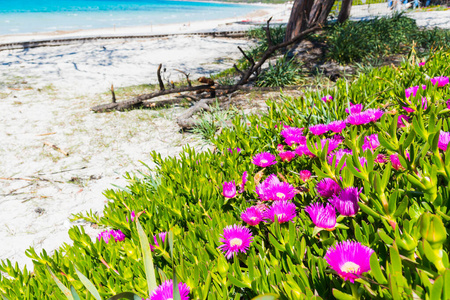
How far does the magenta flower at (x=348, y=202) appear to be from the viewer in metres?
Result: 0.84

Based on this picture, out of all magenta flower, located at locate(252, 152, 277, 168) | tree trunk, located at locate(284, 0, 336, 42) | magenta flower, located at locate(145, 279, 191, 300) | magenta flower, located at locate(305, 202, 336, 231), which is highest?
tree trunk, located at locate(284, 0, 336, 42)

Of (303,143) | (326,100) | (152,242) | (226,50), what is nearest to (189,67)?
(226,50)

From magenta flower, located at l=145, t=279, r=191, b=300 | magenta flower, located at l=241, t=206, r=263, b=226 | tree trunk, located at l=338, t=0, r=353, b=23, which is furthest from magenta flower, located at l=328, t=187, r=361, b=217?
tree trunk, located at l=338, t=0, r=353, b=23

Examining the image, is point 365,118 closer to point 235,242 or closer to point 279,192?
point 279,192

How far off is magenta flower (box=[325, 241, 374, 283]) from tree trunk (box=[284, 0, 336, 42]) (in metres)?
7.14

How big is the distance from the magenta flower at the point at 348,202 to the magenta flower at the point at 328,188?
0.09 m

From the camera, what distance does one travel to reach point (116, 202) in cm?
149

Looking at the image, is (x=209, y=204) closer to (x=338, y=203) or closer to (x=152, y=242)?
(x=152, y=242)

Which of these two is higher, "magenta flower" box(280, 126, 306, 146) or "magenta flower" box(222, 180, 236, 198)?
"magenta flower" box(280, 126, 306, 146)

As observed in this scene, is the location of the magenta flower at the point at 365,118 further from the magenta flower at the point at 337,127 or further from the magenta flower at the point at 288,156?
the magenta flower at the point at 288,156

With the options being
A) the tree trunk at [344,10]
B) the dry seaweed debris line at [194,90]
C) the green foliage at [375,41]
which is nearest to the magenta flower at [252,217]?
the dry seaweed debris line at [194,90]

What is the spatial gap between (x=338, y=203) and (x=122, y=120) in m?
3.88

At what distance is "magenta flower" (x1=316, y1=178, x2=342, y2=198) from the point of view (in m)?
0.97

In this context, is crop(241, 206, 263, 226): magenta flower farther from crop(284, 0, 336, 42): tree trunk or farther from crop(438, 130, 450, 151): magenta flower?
crop(284, 0, 336, 42): tree trunk
